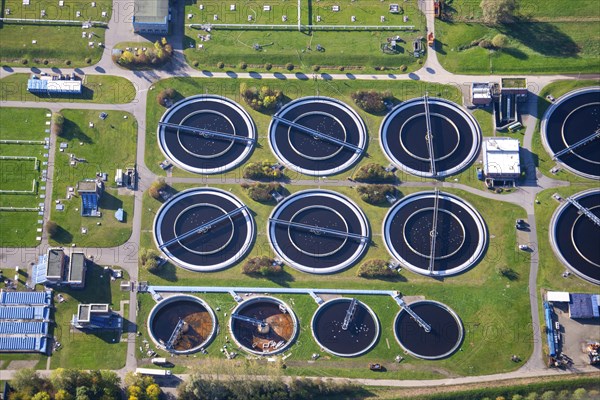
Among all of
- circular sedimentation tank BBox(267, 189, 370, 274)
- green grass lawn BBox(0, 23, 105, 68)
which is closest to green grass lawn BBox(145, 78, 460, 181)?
circular sedimentation tank BBox(267, 189, 370, 274)

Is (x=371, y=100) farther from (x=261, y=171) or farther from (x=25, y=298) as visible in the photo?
(x=25, y=298)

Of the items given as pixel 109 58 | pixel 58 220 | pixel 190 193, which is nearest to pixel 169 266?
pixel 190 193

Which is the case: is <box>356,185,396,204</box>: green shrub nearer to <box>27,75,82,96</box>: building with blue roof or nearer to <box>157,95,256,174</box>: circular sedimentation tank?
<box>157,95,256,174</box>: circular sedimentation tank

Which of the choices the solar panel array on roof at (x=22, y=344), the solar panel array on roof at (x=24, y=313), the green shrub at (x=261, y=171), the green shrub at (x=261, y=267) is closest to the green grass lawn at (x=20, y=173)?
the solar panel array on roof at (x=24, y=313)

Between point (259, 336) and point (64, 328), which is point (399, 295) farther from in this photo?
point (64, 328)

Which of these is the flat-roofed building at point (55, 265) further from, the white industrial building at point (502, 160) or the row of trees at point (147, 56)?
the white industrial building at point (502, 160)

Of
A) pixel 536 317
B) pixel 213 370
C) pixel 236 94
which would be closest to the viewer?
pixel 213 370
